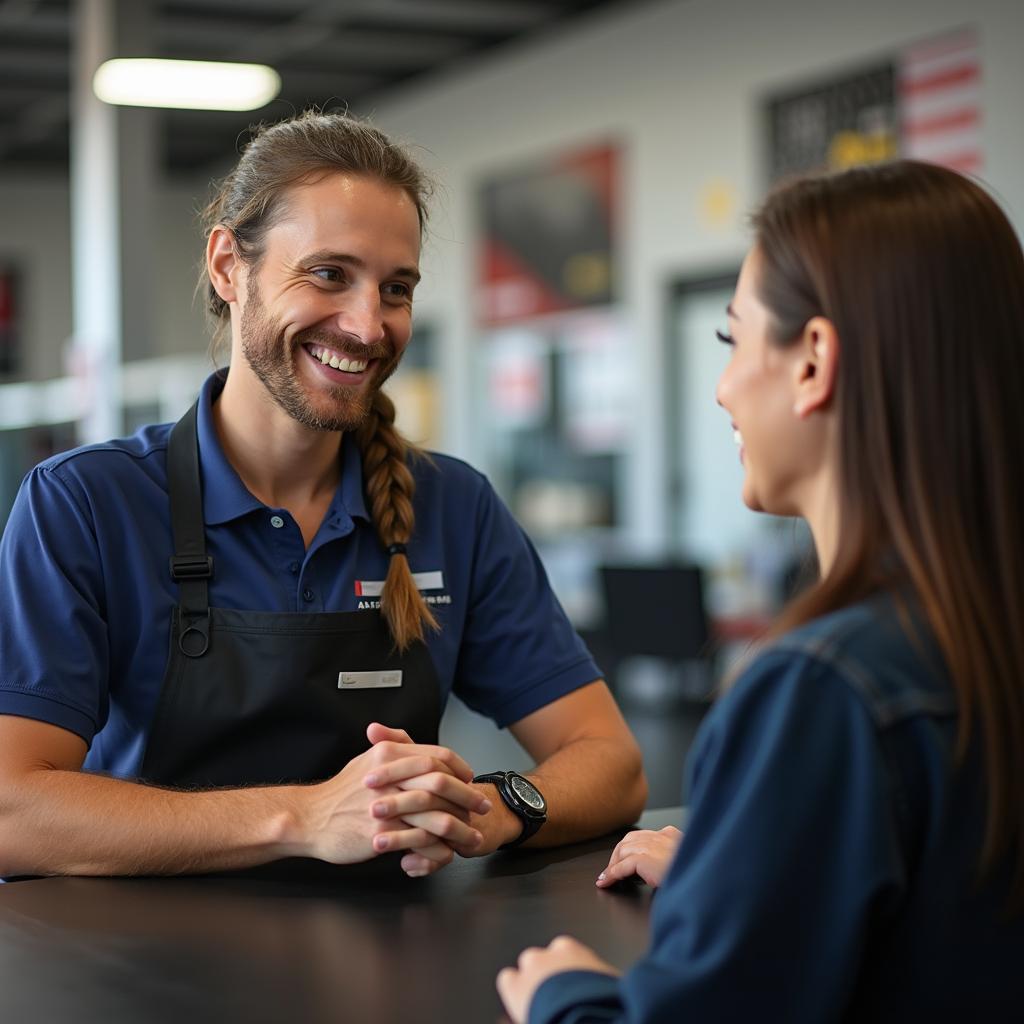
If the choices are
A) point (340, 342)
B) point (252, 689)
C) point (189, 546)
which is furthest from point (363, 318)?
point (252, 689)

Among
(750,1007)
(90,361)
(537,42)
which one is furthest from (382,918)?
(537,42)

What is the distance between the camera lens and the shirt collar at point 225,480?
1.89 meters

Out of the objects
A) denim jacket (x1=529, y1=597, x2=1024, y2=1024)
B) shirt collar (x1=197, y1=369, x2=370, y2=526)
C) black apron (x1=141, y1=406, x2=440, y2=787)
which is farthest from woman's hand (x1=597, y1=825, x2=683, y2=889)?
shirt collar (x1=197, y1=369, x2=370, y2=526)

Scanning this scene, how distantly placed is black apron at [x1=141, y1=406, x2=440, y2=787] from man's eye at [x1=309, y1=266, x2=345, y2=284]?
0.32 meters

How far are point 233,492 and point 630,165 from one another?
6197 mm

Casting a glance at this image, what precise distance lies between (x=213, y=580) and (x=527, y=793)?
47 centimetres

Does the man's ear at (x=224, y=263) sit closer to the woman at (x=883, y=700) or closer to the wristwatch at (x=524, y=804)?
the wristwatch at (x=524, y=804)

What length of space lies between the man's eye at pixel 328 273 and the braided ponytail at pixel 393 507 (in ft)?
0.69

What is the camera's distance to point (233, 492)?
6.23 ft

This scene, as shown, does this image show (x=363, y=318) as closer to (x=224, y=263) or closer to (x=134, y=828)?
(x=224, y=263)

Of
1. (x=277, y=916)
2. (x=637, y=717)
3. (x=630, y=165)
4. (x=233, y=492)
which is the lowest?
(x=637, y=717)

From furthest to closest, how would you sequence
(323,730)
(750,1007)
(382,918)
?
(323,730)
(382,918)
(750,1007)

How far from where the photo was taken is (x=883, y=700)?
877mm

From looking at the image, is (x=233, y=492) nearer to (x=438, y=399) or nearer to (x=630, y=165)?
(x=630, y=165)
